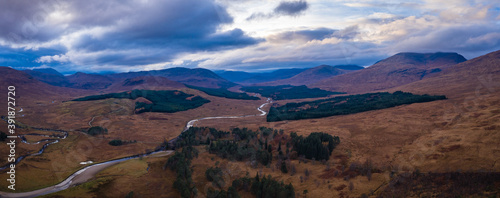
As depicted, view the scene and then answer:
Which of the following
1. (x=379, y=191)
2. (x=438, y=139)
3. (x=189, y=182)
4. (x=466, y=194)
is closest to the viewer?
(x=466, y=194)

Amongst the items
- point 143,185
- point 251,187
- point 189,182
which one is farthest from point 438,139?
point 143,185

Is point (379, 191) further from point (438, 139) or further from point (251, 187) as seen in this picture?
point (438, 139)

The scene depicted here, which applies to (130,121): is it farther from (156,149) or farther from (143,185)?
(143,185)

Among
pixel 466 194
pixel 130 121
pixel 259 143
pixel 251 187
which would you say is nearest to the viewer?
pixel 466 194

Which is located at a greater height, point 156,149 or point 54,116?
point 54,116

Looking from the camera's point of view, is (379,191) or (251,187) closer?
(379,191)

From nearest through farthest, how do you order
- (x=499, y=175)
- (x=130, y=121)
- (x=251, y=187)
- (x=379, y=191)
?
(x=499, y=175) < (x=379, y=191) < (x=251, y=187) < (x=130, y=121)

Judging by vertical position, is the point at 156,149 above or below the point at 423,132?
below

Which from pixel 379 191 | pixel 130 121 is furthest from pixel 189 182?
pixel 130 121

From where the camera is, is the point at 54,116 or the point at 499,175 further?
the point at 54,116
